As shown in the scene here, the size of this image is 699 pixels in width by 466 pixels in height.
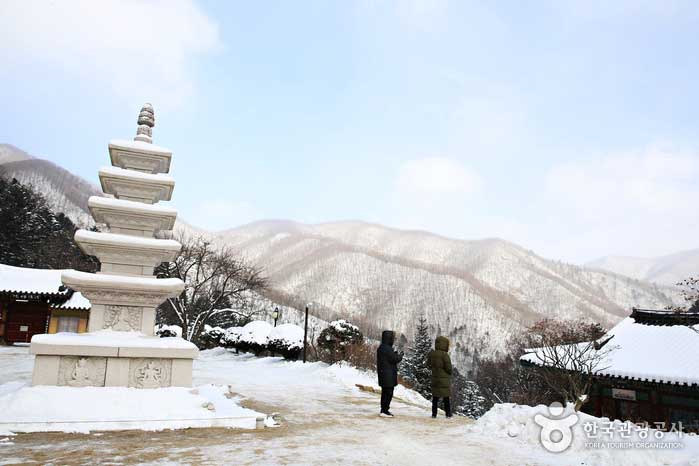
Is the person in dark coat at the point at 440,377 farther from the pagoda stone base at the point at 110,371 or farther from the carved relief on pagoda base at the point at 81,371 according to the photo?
the carved relief on pagoda base at the point at 81,371

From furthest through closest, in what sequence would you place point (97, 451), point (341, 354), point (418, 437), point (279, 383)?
point (341, 354) < point (279, 383) < point (418, 437) < point (97, 451)

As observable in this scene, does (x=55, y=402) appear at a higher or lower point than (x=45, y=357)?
lower

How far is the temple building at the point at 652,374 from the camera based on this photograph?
1484cm

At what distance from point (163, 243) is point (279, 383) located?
832 cm

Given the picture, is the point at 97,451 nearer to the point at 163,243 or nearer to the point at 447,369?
the point at 163,243

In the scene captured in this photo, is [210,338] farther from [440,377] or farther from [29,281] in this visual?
[440,377]

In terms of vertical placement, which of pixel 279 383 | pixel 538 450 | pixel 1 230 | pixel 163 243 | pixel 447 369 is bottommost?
pixel 279 383

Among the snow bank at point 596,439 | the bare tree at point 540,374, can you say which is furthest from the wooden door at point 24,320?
the snow bank at point 596,439

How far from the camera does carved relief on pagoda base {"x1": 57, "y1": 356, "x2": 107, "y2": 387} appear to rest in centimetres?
807

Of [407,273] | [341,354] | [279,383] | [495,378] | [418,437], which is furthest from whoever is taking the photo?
[407,273]

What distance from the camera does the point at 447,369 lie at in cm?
963

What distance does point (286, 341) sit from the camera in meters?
27.2

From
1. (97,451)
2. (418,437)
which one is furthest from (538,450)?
(97,451)

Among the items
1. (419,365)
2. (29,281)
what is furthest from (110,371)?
(419,365)
